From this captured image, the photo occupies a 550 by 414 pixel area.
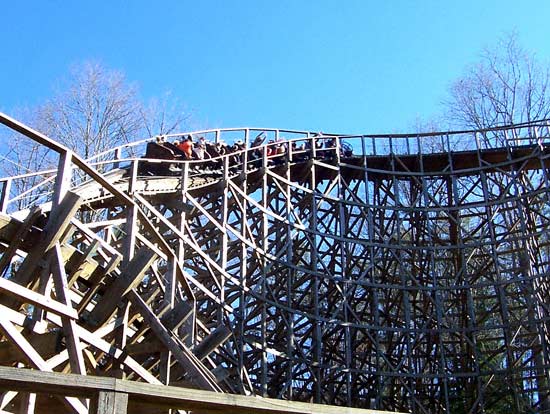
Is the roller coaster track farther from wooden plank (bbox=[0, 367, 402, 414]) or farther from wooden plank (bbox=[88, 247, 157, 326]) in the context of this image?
wooden plank (bbox=[0, 367, 402, 414])

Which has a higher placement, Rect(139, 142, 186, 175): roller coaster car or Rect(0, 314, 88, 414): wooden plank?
Rect(139, 142, 186, 175): roller coaster car

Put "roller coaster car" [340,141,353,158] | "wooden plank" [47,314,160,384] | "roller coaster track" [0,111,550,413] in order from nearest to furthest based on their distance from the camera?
"wooden plank" [47,314,160,384], "roller coaster track" [0,111,550,413], "roller coaster car" [340,141,353,158]

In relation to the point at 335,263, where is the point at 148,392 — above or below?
below

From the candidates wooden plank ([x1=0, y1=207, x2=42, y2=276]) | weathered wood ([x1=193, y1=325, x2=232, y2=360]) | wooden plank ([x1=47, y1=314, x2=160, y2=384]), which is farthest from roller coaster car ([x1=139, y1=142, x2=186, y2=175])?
wooden plank ([x1=0, y1=207, x2=42, y2=276])

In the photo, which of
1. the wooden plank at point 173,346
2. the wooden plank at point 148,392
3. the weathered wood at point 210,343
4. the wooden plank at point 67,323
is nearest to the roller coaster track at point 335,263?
the weathered wood at point 210,343

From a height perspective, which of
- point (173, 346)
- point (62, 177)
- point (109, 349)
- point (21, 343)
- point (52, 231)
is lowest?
point (21, 343)

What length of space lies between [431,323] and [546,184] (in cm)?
429

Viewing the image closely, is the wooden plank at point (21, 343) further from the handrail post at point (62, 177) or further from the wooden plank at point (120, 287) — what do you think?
the wooden plank at point (120, 287)

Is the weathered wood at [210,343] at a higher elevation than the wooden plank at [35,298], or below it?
higher

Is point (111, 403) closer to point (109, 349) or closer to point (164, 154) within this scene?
point (109, 349)

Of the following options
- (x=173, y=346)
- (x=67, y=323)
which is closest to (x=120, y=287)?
(x=173, y=346)

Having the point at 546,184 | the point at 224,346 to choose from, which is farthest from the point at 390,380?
the point at 546,184

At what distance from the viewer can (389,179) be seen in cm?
1833

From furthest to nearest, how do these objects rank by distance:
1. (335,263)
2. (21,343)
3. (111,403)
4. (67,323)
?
(335,263), (67,323), (21,343), (111,403)
